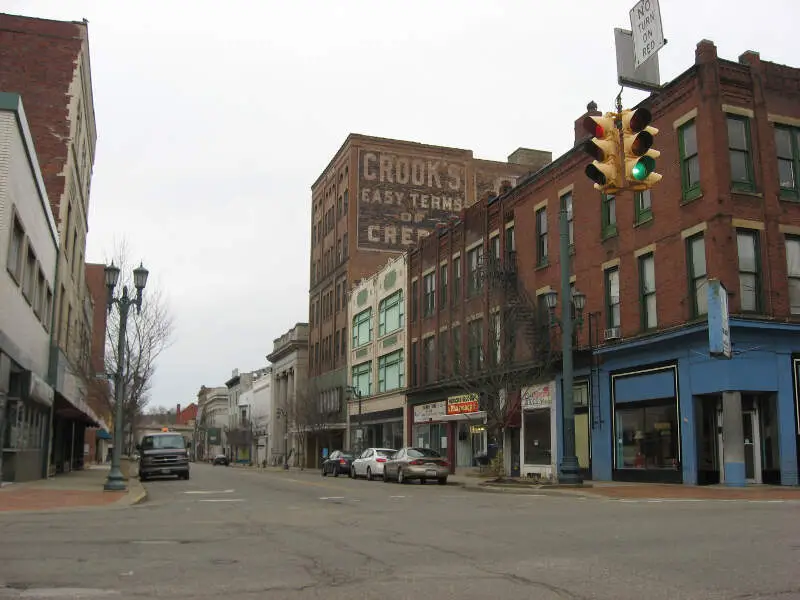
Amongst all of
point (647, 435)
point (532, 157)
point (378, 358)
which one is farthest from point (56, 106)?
point (532, 157)

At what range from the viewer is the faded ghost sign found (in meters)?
62.5

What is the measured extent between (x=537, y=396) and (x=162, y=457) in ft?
51.3

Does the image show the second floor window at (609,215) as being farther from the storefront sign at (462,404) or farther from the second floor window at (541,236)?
the storefront sign at (462,404)

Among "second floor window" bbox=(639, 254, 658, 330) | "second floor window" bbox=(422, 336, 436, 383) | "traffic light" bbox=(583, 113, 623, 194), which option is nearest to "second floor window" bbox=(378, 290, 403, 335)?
"second floor window" bbox=(422, 336, 436, 383)

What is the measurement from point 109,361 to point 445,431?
58.0ft

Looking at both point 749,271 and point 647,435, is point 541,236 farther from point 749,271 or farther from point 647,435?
point 749,271

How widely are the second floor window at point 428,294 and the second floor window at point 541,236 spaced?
11.8m

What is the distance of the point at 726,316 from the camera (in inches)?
899

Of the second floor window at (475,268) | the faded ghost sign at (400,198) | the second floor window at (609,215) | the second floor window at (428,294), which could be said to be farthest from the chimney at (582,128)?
the faded ghost sign at (400,198)

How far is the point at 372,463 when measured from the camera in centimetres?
3616

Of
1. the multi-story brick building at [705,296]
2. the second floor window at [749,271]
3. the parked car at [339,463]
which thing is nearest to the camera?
the multi-story brick building at [705,296]

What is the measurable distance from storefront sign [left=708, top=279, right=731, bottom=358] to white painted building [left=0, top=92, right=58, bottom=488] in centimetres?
1888

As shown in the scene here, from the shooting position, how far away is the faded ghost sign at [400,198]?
62.5 meters

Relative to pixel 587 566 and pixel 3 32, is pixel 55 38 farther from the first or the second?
pixel 587 566
